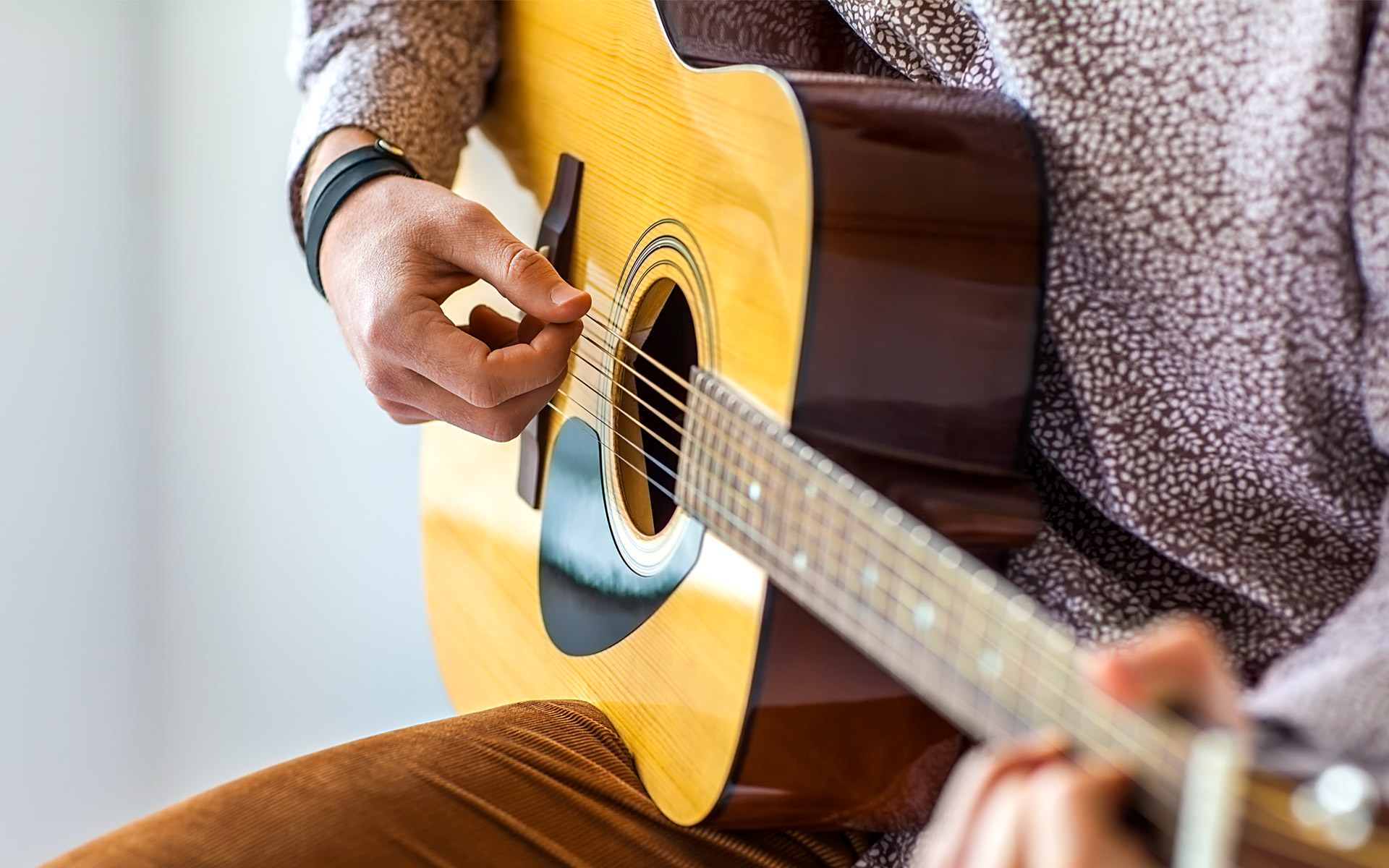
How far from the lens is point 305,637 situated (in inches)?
57.3

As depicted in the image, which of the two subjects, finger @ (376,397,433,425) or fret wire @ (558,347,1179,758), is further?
finger @ (376,397,433,425)

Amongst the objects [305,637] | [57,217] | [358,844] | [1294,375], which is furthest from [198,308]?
[1294,375]

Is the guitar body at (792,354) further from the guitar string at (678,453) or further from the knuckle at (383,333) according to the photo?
the knuckle at (383,333)

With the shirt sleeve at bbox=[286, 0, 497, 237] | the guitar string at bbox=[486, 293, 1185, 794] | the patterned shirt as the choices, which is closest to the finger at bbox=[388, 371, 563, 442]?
the guitar string at bbox=[486, 293, 1185, 794]

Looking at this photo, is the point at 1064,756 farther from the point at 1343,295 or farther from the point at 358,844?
the point at 358,844

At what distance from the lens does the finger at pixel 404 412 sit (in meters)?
0.81

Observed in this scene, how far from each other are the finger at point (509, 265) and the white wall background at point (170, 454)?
0.65 m

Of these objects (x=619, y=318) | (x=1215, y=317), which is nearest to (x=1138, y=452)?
(x=1215, y=317)

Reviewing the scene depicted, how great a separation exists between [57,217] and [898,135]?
110 cm

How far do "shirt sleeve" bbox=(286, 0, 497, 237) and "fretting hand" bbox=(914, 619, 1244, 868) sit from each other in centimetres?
68

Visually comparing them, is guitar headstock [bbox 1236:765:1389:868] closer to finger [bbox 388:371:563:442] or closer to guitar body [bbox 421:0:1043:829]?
guitar body [bbox 421:0:1043:829]

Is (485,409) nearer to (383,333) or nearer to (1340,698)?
(383,333)

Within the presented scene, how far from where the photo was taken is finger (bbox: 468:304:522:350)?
31.0 inches

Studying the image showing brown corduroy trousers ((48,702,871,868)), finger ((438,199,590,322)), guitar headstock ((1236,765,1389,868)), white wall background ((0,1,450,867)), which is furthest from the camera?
white wall background ((0,1,450,867))
